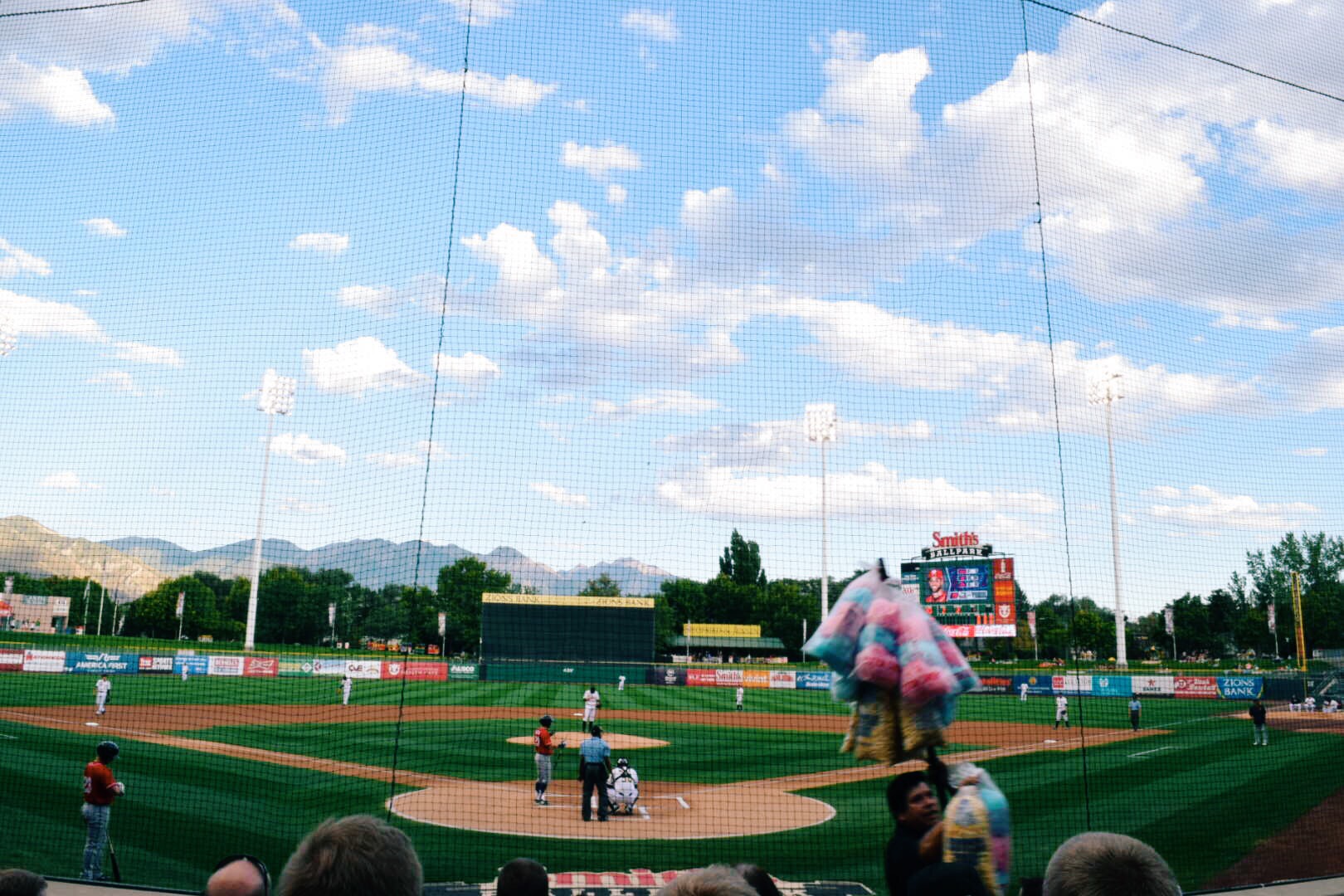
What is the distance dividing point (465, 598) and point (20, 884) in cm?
3665

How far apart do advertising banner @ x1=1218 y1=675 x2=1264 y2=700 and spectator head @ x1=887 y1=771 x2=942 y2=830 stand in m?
33.8

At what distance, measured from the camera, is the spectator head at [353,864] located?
5.04 feet

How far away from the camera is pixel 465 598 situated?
122 feet

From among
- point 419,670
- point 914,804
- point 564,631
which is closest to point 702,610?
point 564,631

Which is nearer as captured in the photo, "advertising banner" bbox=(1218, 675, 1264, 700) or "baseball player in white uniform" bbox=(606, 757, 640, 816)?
"baseball player in white uniform" bbox=(606, 757, 640, 816)

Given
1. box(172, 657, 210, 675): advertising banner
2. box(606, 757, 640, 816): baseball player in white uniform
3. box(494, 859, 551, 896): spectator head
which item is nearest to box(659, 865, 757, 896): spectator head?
box(494, 859, 551, 896): spectator head

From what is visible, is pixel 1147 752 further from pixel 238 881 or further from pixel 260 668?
pixel 260 668

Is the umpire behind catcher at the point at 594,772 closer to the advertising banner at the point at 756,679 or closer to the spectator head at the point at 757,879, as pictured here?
the spectator head at the point at 757,879

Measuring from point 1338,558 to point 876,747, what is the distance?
75.5 meters

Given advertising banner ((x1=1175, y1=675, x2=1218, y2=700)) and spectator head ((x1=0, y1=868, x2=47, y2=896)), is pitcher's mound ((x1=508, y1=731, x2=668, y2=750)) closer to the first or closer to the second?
spectator head ((x1=0, y1=868, x2=47, y2=896))

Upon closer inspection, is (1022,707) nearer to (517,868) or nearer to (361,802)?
(361,802)

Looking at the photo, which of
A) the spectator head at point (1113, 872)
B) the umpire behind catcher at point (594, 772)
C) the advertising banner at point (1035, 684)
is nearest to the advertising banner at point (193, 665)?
the umpire behind catcher at point (594, 772)

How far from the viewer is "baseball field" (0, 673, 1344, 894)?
9492 mm

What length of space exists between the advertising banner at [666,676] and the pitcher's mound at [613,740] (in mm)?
14812
